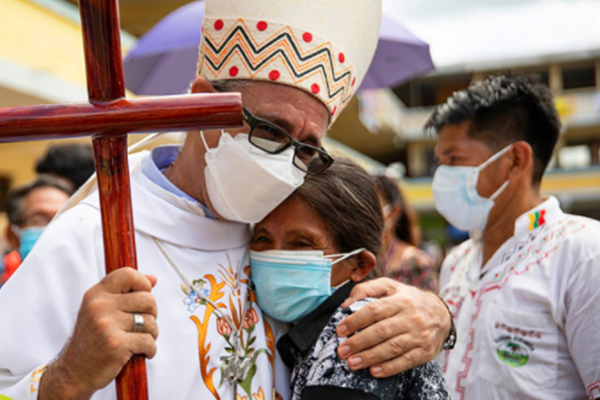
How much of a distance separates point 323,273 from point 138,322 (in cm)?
86

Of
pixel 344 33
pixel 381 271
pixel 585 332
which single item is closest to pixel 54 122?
pixel 344 33

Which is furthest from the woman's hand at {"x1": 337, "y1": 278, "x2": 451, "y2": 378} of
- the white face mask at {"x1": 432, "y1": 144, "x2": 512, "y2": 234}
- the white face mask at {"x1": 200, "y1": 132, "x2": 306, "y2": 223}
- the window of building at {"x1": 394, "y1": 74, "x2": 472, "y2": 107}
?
the window of building at {"x1": 394, "y1": 74, "x2": 472, "y2": 107}

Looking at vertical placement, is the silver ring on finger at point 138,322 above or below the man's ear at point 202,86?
below

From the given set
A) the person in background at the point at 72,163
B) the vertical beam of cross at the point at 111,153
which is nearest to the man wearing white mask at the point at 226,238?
the vertical beam of cross at the point at 111,153

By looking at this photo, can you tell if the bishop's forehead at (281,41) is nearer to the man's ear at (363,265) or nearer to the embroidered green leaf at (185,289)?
the man's ear at (363,265)

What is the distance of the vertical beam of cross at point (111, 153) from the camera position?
3.64 feet

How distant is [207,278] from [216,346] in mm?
219

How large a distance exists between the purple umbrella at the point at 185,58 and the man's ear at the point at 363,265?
93.1 inches

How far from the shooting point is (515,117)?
2.99 m

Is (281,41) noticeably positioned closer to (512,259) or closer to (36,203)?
(512,259)

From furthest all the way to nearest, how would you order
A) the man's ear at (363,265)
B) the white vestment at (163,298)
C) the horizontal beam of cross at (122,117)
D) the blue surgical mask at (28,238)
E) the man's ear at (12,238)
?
the man's ear at (12,238) < the blue surgical mask at (28,238) < the man's ear at (363,265) < the white vestment at (163,298) < the horizontal beam of cross at (122,117)

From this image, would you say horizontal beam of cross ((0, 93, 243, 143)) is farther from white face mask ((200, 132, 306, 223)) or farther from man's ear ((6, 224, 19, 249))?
man's ear ((6, 224, 19, 249))

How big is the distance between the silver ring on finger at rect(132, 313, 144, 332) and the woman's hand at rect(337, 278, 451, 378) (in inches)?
25.8

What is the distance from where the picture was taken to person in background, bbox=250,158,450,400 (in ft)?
5.51
